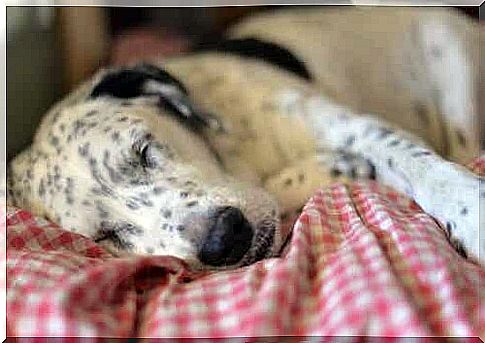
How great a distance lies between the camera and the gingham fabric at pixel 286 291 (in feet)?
3.77

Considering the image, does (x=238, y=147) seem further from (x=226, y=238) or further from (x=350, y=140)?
(x=226, y=238)

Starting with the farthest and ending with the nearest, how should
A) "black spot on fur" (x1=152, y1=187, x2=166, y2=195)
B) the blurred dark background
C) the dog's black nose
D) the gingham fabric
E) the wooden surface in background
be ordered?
the wooden surface in background, the blurred dark background, "black spot on fur" (x1=152, y1=187, x2=166, y2=195), the dog's black nose, the gingham fabric

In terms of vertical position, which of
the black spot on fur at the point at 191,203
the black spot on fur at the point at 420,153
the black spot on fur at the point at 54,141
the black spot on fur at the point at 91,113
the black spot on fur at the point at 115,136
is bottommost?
the black spot on fur at the point at 191,203

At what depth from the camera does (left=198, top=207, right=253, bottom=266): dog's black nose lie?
58.5 inches

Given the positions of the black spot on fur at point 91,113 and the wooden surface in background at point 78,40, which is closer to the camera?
the black spot on fur at point 91,113

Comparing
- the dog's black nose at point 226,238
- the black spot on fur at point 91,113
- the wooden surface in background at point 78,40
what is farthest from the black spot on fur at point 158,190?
the wooden surface in background at point 78,40

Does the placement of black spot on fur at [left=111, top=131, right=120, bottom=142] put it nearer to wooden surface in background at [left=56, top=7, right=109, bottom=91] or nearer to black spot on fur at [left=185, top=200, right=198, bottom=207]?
black spot on fur at [left=185, top=200, right=198, bottom=207]

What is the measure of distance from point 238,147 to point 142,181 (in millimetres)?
350

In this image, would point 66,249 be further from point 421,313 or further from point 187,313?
point 421,313

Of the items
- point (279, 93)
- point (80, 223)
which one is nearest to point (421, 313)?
point (80, 223)

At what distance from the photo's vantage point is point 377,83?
2219 mm

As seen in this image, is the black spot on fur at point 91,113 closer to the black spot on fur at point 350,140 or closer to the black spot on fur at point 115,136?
the black spot on fur at point 115,136

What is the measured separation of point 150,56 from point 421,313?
1458 mm

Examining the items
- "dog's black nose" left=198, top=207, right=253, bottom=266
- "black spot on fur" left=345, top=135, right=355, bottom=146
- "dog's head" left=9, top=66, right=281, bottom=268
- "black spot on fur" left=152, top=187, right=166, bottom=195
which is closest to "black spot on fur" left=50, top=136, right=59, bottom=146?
"dog's head" left=9, top=66, right=281, bottom=268
